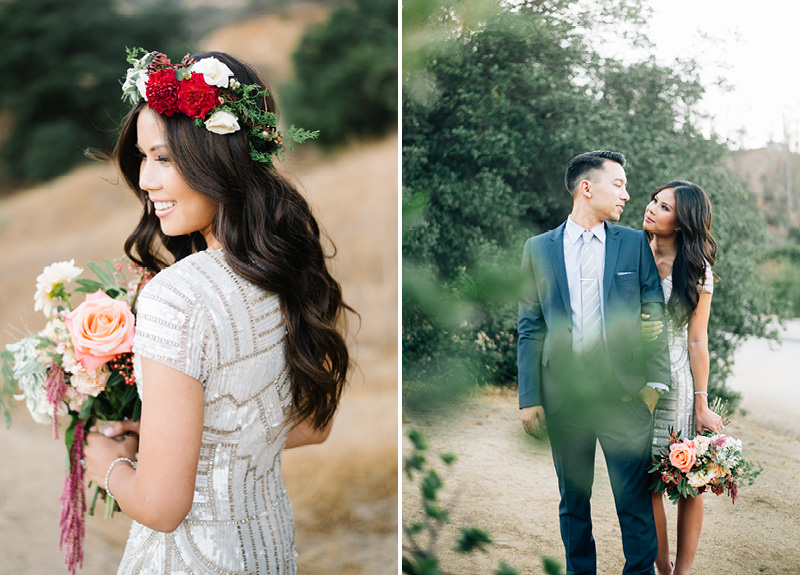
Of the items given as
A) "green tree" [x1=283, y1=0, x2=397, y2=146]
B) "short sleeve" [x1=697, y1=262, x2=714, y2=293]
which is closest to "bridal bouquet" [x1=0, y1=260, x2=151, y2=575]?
"short sleeve" [x1=697, y1=262, x2=714, y2=293]

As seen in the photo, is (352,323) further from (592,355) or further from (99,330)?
(99,330)

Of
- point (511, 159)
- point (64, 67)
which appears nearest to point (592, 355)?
point (511, 159)

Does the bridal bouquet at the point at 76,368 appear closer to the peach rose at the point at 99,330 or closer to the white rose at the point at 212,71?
the peach rose at the point at 99,330

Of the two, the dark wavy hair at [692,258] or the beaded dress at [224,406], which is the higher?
the dark wavy hair at [692,258]

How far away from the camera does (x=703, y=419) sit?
6.68 feet

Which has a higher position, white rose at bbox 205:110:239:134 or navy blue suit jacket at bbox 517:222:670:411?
white rose at bbox 205:110:239:134

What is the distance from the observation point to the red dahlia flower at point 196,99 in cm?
123

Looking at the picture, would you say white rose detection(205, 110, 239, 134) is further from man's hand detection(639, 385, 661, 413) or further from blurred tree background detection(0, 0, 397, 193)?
blurred tree background detection(0, 0, 397, 193)

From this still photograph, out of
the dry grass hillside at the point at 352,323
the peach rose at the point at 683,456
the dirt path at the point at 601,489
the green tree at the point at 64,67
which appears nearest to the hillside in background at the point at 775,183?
the dirt path at the point at 601,489

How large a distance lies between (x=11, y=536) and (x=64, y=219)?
1.60 m

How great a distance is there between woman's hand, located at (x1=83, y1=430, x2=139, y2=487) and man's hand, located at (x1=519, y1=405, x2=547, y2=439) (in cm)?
129

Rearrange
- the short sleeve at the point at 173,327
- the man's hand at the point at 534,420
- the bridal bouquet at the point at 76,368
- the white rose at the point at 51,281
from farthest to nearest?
the man's hand at the point at 534,420
the white rose at the point at 51,281
the bridal bouquet at the point at 76,368
the short sleeve at the point at 173,327

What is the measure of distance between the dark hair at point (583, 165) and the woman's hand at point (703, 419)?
30.0 inches

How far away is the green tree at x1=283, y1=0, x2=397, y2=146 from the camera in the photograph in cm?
352
